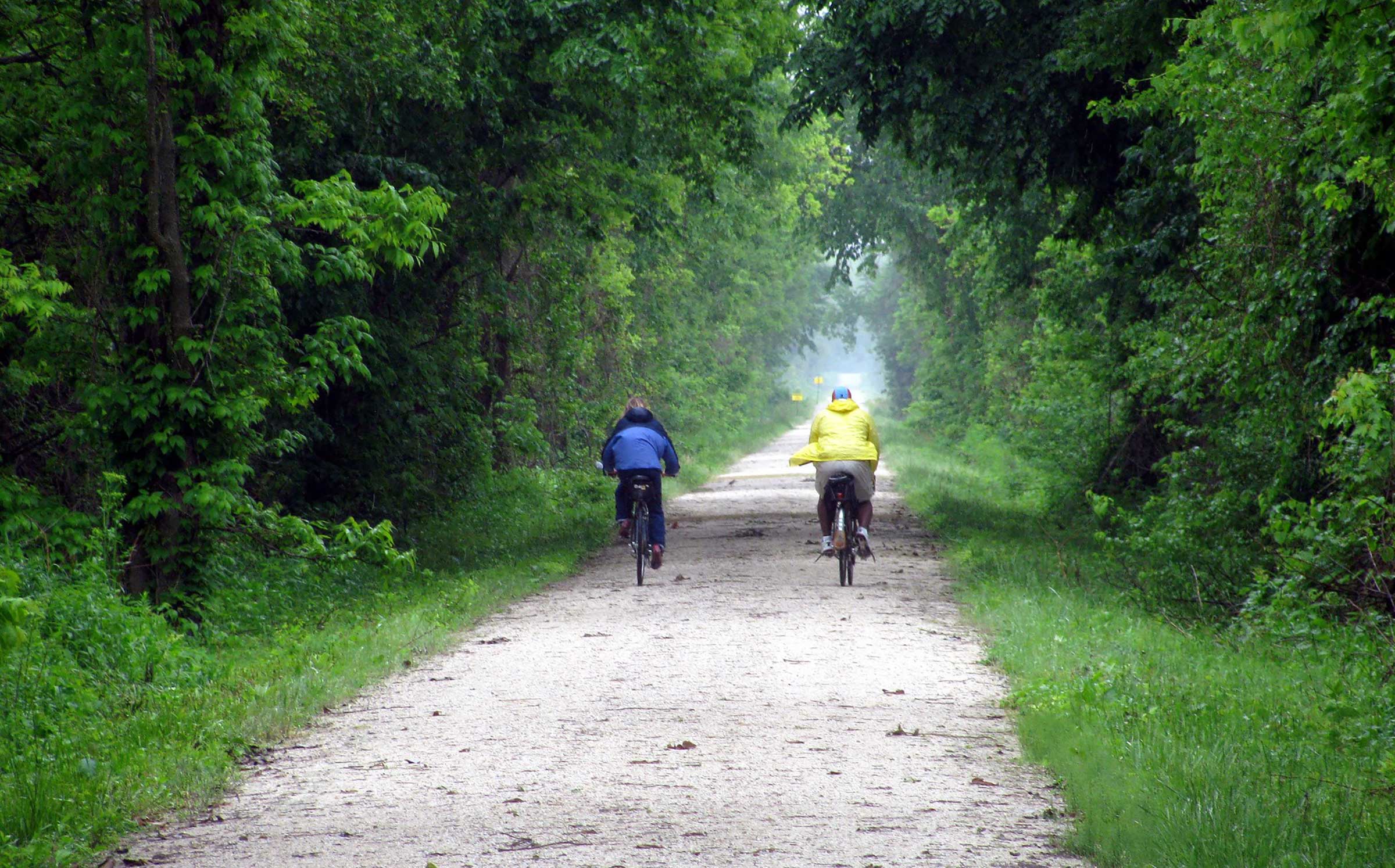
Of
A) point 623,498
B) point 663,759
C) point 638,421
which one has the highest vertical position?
point 638,421

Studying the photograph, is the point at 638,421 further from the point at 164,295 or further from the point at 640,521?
the point at 164,295

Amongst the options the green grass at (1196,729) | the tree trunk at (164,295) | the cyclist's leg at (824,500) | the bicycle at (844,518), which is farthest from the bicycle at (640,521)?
the tree trunk at (164,295)

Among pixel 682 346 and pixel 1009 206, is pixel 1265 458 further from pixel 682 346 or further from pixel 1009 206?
pixel 682 346

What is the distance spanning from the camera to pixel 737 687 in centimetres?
889

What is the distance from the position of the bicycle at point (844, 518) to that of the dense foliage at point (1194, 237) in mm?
2556

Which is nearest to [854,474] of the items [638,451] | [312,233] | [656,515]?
[656,515]

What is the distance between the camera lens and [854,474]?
570 inches

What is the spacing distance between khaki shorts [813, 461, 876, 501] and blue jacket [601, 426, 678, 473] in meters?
1.56

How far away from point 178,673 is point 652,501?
22.0ft

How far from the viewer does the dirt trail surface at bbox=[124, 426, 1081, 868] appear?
5480mm

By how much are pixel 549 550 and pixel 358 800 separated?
38.9 feet

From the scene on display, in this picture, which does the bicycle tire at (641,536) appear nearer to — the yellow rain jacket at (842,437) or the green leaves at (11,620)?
the yellow rain jacket at (842,437)

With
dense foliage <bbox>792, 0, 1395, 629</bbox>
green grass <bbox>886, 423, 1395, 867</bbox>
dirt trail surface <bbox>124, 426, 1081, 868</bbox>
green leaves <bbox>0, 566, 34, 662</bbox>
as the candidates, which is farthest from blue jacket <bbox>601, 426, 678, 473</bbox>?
green leaves <bbox>0, 566, 34, 662</bbox>

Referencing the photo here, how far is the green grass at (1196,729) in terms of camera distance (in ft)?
17.1
